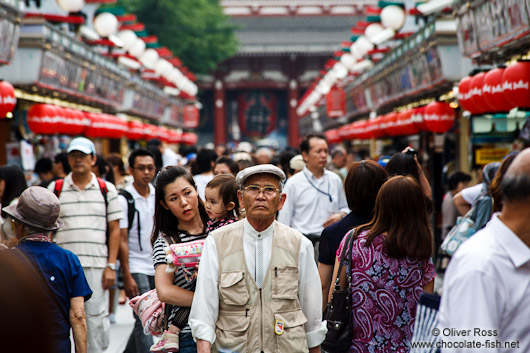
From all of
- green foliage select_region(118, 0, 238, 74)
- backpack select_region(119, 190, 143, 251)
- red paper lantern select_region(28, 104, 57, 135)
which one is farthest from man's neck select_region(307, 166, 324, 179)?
green foliage select_region(118, 0, 238, 74)

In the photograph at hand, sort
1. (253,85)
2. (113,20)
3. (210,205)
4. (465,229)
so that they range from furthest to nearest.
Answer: (253,85), (113,20), (465,229), (210,205)

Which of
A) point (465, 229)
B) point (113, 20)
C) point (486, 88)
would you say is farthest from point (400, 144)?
point (465, 229)

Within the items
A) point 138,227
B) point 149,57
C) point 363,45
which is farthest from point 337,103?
point 138,227

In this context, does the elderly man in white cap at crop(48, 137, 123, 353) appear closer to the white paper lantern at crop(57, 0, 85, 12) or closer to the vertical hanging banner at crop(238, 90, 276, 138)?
the white paper lantern at crop(57, 0, 85, 12)

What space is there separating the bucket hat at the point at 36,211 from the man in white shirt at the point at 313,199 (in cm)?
309

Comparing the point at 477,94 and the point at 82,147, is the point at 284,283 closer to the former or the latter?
the point at 82,147

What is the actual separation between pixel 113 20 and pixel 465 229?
1076 centimetres

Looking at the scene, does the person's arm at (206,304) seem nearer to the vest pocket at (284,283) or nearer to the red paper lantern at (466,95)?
the vest pocket at (284,283)

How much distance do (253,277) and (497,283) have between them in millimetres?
1286

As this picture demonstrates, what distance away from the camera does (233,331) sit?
3467 mm

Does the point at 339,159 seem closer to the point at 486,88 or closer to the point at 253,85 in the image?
the point at 486,88

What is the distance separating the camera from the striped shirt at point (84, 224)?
611 cm

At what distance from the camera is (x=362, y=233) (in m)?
3.98

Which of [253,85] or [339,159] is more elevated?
[253,85]
